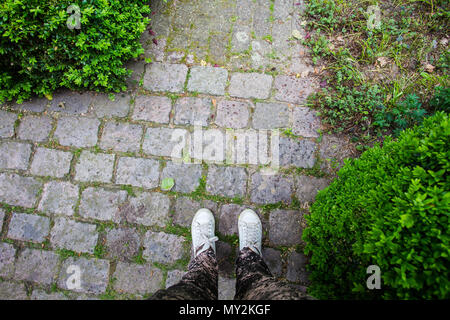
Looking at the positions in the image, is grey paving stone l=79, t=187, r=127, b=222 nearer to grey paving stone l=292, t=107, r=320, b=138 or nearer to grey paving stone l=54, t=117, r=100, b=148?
grey paving stone l=54, t=117, r=100, b=148

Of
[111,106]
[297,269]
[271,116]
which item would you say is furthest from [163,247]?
[271,116]

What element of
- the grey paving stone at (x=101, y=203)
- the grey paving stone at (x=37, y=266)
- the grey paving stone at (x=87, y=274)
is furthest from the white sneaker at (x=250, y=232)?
the grey paving stone at (x=37, y=266)

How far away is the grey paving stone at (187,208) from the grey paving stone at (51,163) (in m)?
1.32

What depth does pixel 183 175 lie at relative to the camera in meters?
3.02

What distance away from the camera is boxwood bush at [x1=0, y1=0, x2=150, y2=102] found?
2.63m

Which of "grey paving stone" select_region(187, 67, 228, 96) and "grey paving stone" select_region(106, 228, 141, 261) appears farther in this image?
"grey paving stone" select_region(187, 67, 228, 96)

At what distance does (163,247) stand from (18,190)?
5.73ft

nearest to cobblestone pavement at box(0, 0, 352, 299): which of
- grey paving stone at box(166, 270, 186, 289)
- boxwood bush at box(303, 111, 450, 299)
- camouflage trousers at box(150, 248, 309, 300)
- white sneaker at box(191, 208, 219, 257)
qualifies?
grey paving stone at box(166, 270, 186, 289)

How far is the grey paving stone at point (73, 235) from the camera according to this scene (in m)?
2.85

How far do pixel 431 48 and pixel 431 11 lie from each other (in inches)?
23.2

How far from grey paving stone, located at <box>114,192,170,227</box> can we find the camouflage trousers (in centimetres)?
65

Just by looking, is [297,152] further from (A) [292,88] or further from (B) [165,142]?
(B) [165,142]

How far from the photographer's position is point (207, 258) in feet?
8.23

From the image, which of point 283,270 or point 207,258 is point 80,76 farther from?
point 283,270
